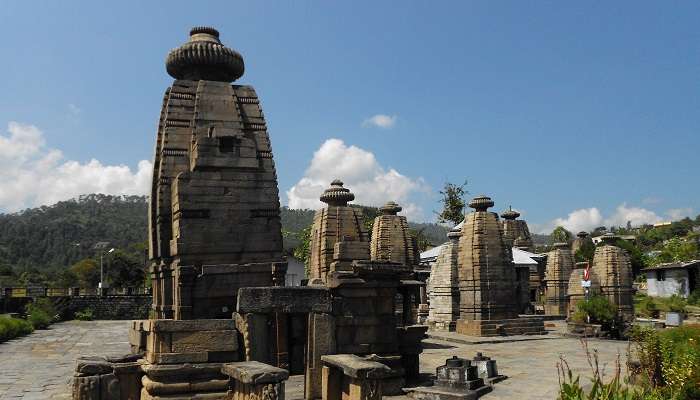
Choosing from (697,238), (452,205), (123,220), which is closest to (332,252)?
(452,205)

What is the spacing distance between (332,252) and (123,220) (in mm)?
133222

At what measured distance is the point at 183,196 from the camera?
1026 cm

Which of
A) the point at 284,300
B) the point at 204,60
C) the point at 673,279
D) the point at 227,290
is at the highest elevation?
the point at 204,60

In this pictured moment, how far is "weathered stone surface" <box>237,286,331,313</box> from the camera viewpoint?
8875 mm

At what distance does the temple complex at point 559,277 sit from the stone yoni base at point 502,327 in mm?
10036

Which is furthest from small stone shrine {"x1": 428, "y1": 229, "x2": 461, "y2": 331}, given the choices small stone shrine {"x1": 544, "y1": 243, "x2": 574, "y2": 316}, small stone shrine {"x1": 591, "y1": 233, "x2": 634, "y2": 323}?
small stone shrine {"x1": 544, "y1": 243, "x2": 574, "y2": 316}

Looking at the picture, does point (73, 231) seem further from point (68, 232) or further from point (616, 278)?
point (616, 278)

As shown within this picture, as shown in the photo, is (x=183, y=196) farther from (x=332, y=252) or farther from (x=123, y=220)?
(x=123, y=220)

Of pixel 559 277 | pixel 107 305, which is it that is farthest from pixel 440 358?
pixel 107 305

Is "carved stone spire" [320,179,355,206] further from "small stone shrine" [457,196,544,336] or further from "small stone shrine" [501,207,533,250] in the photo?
"small stone shrine" [501,207,533,250]

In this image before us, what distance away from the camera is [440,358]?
637 inches

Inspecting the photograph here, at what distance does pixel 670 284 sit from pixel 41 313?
3998 centimetres

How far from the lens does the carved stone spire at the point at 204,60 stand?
38.2ft

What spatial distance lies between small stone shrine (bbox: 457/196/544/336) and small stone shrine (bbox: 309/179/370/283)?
4.23 metres
